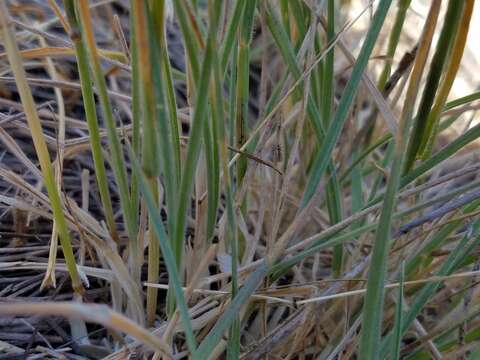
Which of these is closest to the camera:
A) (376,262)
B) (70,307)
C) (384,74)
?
(70,307)

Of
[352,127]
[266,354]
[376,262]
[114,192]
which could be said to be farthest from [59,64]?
[376,262]

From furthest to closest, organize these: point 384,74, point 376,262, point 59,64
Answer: point 59,64 → point 384,74 → point 376,262

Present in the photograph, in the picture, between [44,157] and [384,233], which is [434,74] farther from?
[44,157]

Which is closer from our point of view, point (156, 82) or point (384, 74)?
point (156, 82)

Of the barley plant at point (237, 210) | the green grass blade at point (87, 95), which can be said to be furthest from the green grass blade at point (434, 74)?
the green grass blade at point (87, 95)

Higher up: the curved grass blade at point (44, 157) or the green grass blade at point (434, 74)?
the green grass blade at point (434, 74)

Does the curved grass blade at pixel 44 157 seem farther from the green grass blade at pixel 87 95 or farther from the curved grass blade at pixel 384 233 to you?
the curved grass blade at pixel 384 233

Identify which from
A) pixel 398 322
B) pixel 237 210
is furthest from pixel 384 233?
pixel 237 210

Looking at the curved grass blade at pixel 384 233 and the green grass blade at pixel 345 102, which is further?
the green grass blade at pixel 345 102

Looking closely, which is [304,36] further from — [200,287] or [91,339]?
[91,339]
